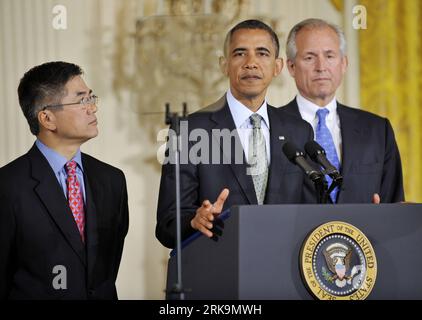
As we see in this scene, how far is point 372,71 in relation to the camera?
15.1 feet

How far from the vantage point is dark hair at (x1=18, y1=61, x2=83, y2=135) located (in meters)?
3.28

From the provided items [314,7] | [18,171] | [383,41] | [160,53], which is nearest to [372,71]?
[383,41]

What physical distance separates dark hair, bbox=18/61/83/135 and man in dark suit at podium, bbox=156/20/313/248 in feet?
1.78

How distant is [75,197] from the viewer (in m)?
3.18

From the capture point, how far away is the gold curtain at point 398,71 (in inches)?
181

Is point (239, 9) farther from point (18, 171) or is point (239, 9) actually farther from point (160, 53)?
point (18, 171)

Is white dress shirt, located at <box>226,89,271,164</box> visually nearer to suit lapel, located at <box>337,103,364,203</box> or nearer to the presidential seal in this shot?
suit lapel, located at <box>337,103,364,203</box>

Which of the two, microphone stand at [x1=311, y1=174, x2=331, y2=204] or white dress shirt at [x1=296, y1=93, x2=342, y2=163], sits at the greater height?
white dress shirt at [x1=296, y1=93, x2=342, y2=163]

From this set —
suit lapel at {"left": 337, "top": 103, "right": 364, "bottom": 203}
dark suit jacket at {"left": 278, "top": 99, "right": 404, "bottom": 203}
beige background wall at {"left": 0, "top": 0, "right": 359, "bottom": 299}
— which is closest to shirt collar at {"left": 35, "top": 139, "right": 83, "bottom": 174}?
dark suit jacket at {"left": 278, "top": 99, "right": 404, "bottom": 203}

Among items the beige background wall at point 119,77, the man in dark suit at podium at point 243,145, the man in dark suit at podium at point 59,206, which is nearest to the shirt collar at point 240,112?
the man in dark suit at podium at point 243,145

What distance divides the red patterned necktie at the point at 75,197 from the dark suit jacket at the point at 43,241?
0.03 metres

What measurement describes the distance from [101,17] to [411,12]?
1790 mm

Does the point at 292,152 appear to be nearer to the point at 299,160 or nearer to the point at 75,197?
the point at 299,160

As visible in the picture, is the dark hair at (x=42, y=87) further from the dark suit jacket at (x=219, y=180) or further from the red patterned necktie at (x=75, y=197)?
the dark suit jacket at (x=219, y=180)
